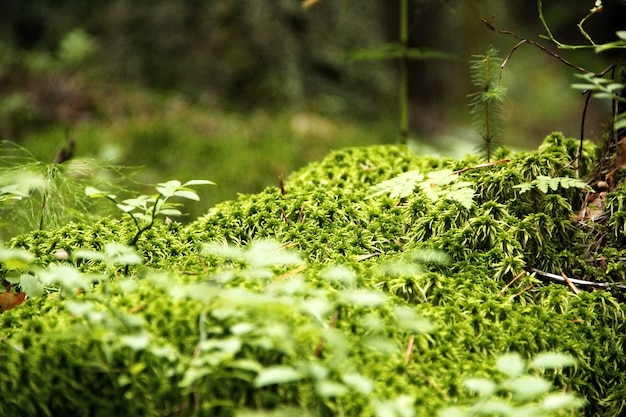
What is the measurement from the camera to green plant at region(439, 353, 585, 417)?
133 centimetres

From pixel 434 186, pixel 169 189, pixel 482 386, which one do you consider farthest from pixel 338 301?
pixel 434 186

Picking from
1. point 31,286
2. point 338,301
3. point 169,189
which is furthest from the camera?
point 169,189

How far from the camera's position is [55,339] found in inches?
57.9

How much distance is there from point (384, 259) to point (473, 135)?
7.18m

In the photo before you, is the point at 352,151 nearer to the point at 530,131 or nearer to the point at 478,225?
the point at 478,225

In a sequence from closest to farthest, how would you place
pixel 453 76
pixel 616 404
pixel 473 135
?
1. pixel 616 404
2. pixel 473 135
3. pixel 453 76

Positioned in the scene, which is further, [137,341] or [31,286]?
[31,286]

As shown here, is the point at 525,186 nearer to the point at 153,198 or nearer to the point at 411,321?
the point at 411,321

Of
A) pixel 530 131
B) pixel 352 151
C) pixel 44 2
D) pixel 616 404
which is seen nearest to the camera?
pixel 616 404

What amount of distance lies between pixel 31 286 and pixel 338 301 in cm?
108

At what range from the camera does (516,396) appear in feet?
4.71

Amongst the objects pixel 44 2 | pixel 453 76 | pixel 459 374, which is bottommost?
pixel 459 374

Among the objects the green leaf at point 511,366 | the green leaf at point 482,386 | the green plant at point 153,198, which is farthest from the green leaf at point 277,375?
the green plant at point 153,198

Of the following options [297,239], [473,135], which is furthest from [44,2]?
[297,239]
